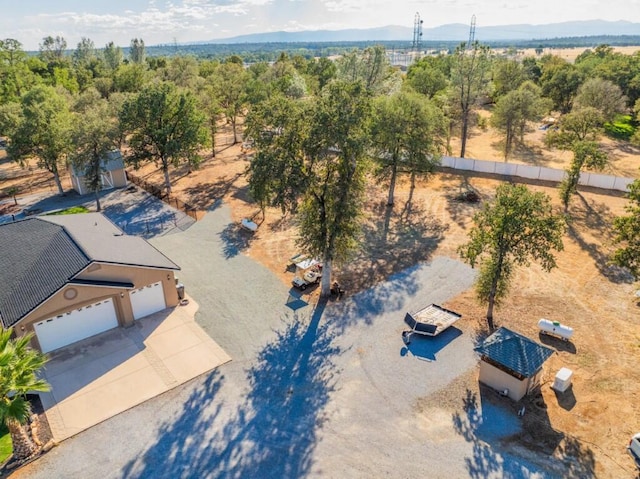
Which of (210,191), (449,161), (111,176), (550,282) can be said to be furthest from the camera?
(449,161)

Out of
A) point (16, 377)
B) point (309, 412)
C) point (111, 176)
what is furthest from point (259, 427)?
point (111, 176)

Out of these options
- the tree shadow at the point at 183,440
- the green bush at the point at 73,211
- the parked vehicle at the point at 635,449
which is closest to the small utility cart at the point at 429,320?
the parked vehicle at the point at 635,449

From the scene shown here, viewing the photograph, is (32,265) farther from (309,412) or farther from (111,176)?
(111,176)

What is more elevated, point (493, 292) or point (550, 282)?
point (493, 292)

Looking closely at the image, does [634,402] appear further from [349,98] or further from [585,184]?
[585,184]

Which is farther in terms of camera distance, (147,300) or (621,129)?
(621,129)

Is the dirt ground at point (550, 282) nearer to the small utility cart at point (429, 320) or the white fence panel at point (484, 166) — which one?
the small utility cart at point (429, 320)
